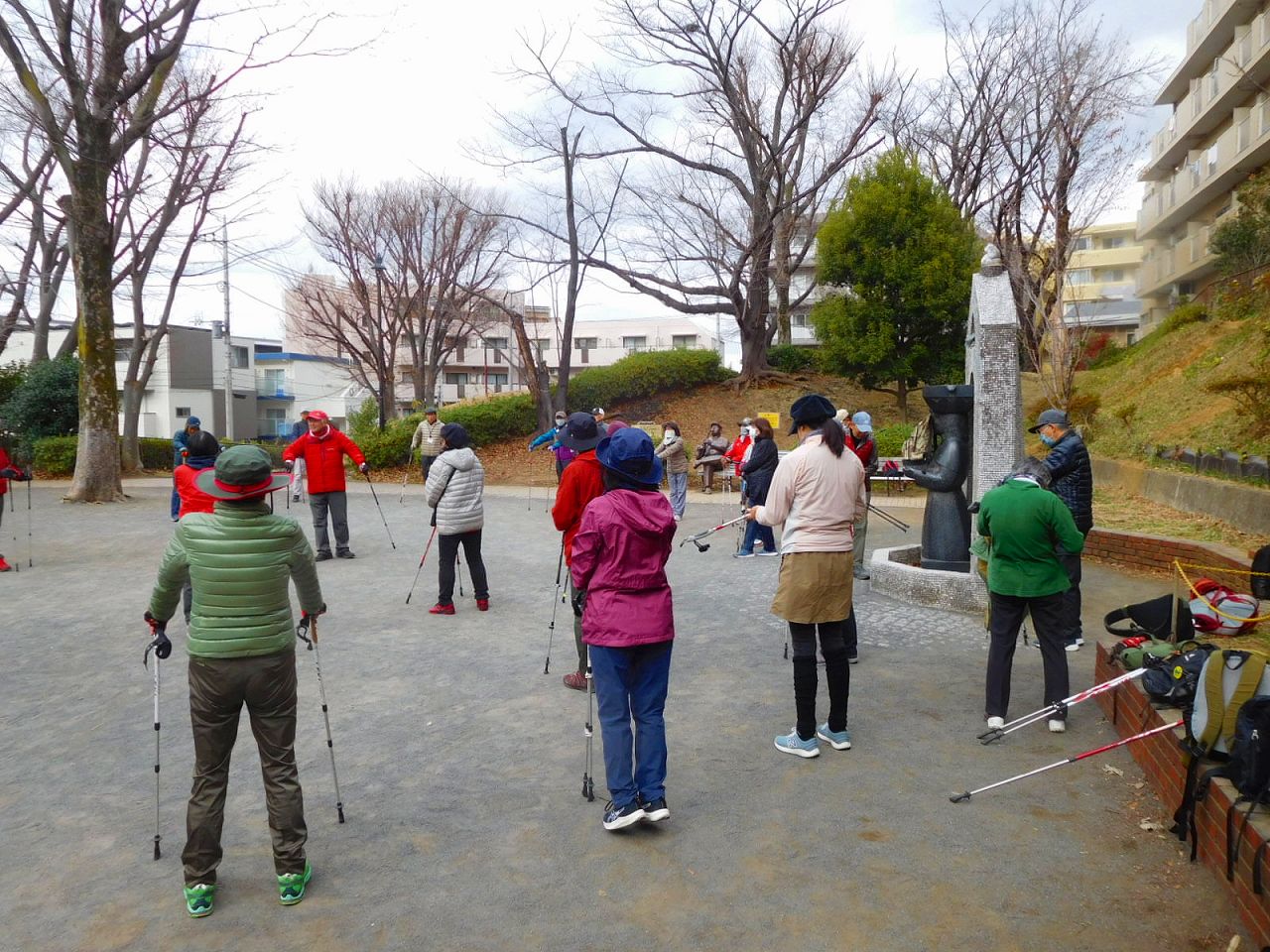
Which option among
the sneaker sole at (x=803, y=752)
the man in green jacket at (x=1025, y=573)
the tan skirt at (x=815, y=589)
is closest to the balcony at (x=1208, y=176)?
the man in green jacket at (x=1025, y=573)

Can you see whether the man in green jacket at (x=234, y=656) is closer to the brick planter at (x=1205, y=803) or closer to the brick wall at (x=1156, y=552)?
the brick planter at (x=1205, y=803)

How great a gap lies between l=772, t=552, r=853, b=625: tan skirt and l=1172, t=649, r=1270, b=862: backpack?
1.58m

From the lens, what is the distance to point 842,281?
80.2 ft

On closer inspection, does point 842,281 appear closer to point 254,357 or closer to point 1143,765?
point 1143,765

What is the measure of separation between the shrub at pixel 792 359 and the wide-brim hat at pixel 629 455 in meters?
25.3

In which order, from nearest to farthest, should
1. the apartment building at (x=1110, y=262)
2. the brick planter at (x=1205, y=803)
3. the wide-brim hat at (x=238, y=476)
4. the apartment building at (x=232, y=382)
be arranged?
the brick planter at (x=1205, y=803) < the wide-brim hat at (x=238, y=476) < the apartment building at (x=232, y=382) < the apartment building at (x=1110, y=262)

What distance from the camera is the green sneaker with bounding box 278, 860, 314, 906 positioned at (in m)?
3.37

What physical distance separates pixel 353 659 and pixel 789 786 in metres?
3.62

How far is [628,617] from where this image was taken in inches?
152

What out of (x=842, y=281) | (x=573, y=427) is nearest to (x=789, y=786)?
(x=573, y=427)

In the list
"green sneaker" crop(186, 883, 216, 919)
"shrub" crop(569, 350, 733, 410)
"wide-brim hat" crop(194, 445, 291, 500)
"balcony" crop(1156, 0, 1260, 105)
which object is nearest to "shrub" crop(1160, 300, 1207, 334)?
"balcony" crop(1156, 0, 1260, 105)

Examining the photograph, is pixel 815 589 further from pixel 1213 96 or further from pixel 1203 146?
pixel 1203 146

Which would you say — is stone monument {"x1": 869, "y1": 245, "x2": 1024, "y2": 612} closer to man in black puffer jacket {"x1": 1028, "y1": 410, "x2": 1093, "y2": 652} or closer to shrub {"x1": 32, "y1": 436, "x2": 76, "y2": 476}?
man in black puffer jacket {"x1": 1028, "y1": 410, "x2": 1093, "y2": 652}

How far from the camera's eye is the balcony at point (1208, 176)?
2273 cm
